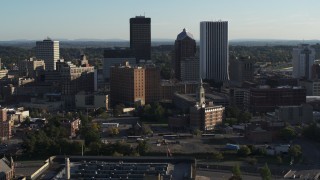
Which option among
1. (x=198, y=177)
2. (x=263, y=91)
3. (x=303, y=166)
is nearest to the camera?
(x=198, y=177)

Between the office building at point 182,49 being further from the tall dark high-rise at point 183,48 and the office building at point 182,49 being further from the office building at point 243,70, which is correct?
the office building at point 243,70

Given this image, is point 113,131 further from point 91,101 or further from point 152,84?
point 152,84

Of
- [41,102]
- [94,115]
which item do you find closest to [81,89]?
[41,102]

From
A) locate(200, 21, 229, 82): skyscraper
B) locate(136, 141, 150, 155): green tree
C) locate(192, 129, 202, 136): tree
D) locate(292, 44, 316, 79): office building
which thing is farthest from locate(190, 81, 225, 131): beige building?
locate(292, 44, 316, 79): office building

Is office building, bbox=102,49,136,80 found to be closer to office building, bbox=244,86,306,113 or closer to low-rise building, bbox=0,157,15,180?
office building, bbox=244,86,306,113

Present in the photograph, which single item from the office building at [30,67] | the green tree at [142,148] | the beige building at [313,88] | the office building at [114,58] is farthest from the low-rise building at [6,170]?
the office building at [114,58]

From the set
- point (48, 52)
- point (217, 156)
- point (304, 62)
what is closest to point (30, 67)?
point (48, 52)

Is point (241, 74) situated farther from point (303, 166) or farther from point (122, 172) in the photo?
point (122, 172)
